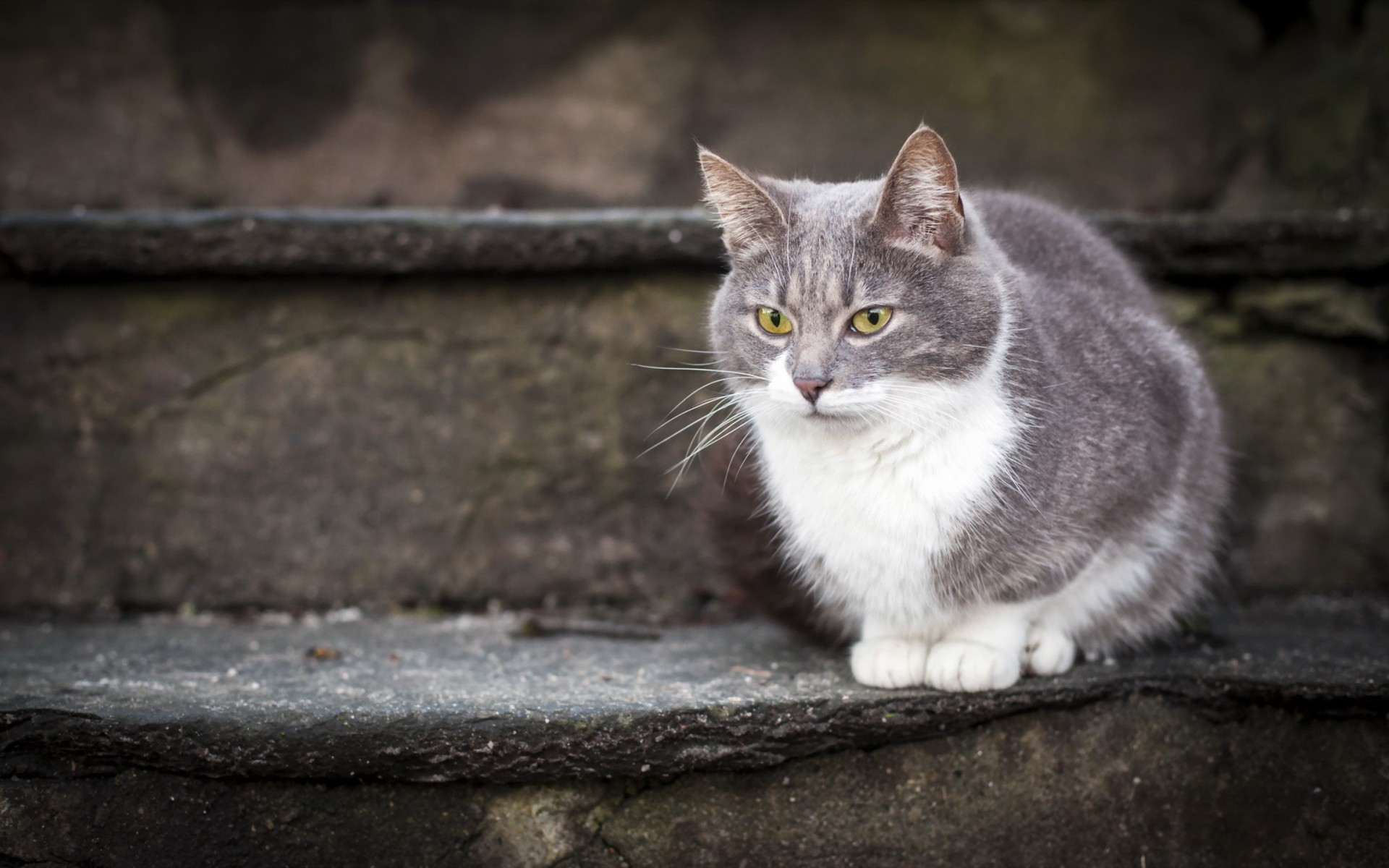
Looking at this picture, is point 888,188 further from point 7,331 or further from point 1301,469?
point 7,331

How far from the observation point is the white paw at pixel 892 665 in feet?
6.33

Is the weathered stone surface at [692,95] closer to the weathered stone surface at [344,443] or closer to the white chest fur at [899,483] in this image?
the weathered stone surface at [344,443]

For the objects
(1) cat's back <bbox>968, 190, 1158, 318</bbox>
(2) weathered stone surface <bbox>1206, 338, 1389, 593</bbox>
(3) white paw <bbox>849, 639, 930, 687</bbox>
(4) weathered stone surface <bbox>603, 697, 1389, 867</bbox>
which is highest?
(1) cat's back <bbox>968, 190, 1158, 318</bbox>

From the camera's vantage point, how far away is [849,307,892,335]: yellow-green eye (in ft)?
5.95

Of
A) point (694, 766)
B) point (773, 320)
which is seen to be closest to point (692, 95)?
point (773, 320)

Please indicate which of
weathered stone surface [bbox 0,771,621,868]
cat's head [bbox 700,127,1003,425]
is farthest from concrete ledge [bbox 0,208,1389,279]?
weathered stone surface [bbox 0,771,621,868]

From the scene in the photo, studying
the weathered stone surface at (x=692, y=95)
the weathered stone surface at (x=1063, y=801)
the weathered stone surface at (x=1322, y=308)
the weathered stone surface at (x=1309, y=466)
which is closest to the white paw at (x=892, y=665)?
the weathered stone surface at (x=1063, y=801)

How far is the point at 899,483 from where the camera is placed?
1866mm

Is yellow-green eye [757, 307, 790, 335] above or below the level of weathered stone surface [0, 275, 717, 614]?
above

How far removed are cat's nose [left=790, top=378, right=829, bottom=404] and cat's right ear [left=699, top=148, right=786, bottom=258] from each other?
0.94ft

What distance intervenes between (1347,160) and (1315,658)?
132 cm

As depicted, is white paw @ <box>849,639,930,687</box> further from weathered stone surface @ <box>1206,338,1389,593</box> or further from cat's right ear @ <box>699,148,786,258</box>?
weathered stone surface @ <box>1206,338,1389,593</box>

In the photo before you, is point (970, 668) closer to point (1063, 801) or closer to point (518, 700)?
point (1063, 801)

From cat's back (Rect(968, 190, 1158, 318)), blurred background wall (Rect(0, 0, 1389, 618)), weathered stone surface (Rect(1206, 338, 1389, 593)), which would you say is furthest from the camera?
weathered stone surface (Rect(1206, 338, 1389, 593))
